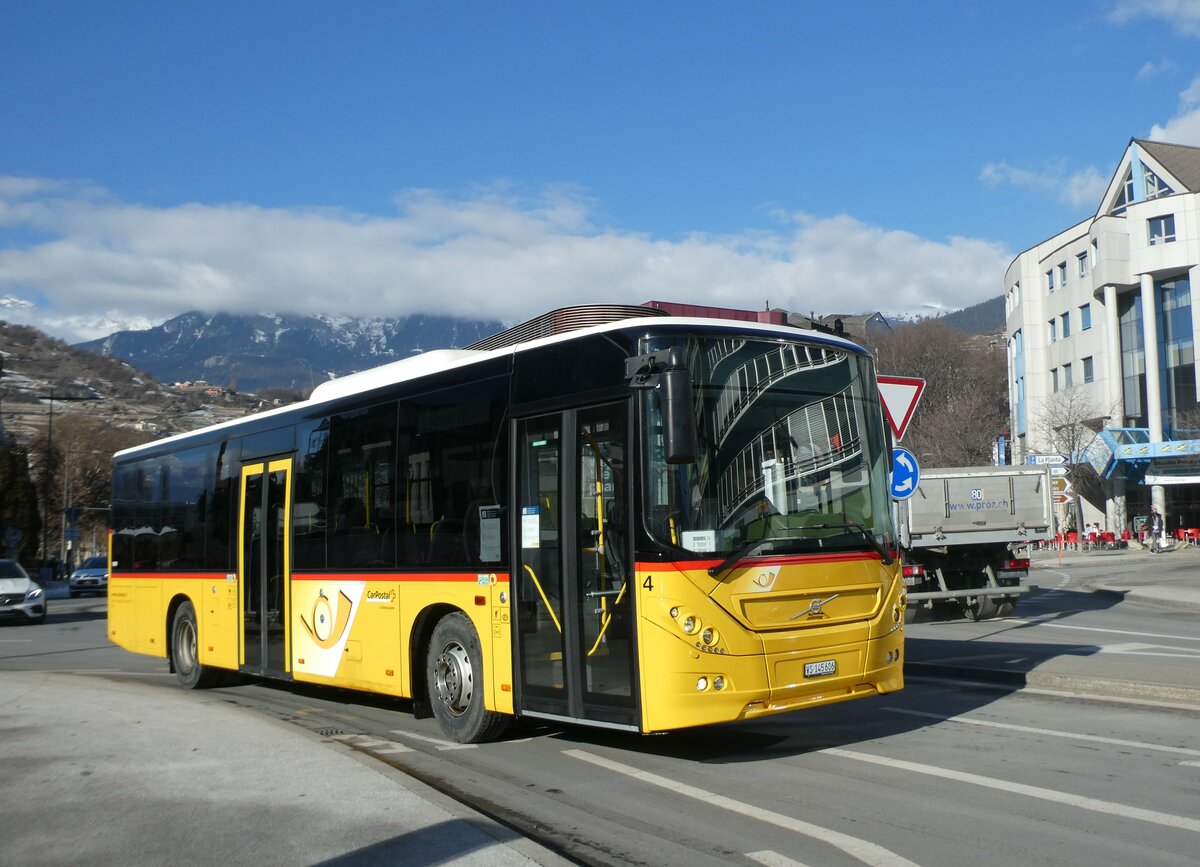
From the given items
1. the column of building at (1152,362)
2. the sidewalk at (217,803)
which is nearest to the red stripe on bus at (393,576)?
the sidewalk at (217,803)

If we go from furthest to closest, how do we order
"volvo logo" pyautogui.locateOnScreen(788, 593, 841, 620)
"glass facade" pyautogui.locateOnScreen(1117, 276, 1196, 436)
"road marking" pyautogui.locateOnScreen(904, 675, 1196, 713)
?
1. "glass facade" pyautogui.locateOnScreen(1117, 276, 1196, 436)
2. "road marking" pyautogui.locateOnScreen(904, 675, 1196, 713)
3. "volvo logo" pyautogui.locateOnScreen(788, 593, 841, 620)

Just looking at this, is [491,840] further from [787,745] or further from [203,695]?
[203,695]

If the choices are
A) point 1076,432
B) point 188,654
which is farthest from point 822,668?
point 1076,432

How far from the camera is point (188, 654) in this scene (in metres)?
15.2

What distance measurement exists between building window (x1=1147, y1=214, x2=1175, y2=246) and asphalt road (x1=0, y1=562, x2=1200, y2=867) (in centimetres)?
5218

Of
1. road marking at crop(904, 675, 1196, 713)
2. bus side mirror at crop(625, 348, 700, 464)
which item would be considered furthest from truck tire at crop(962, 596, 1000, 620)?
bus side mirror at crop(625, 348, 700, 464)

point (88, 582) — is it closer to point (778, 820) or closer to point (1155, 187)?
point (778, 820)

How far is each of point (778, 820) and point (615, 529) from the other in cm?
244

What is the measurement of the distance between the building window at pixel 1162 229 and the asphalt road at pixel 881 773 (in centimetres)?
5218

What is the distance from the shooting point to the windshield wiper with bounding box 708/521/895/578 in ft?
26.1

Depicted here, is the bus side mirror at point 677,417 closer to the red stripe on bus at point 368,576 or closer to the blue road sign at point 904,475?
the red stripe on bus at point 368,576

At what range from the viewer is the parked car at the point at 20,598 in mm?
29203

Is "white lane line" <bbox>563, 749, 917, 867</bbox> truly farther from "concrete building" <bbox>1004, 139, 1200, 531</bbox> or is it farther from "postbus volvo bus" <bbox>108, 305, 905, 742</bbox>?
"concrete building" <bbox>1004, 139, 1200, 531</bbox>

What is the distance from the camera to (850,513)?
29.1ft
